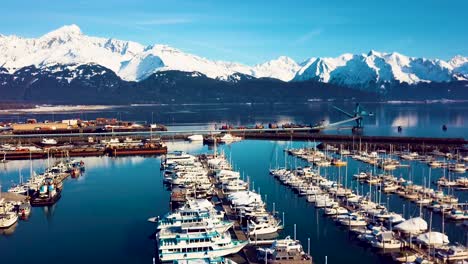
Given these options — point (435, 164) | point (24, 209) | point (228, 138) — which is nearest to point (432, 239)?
point (24, 209)

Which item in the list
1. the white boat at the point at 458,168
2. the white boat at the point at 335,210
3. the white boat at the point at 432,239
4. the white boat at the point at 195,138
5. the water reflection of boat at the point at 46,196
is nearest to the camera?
the white boat at the point at 432,239

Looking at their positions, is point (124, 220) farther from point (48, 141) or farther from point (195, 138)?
point (195, 138)

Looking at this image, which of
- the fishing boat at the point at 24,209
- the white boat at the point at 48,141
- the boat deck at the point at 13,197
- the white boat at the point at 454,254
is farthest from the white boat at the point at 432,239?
the white boat at the point at 48,141

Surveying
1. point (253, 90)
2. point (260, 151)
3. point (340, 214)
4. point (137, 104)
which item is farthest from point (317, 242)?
point (253, 90)

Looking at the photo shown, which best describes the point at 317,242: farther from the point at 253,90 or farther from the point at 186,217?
the point at 253,90

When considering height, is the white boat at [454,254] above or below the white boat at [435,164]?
below

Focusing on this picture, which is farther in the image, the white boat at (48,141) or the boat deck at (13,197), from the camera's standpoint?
the white boat at (48,141)

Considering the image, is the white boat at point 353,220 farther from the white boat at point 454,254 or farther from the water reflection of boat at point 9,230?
the water reflection of boat at point 9,230
